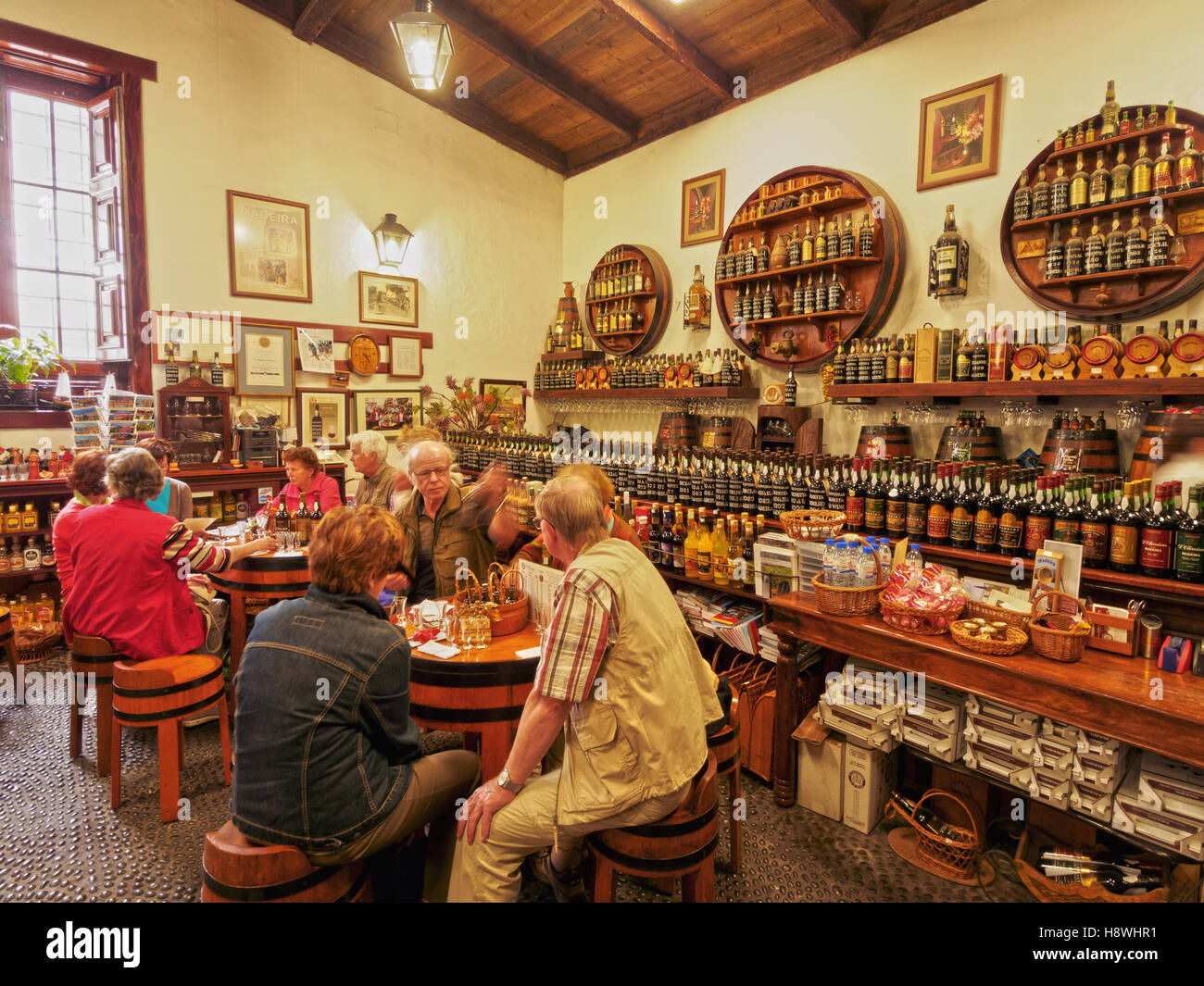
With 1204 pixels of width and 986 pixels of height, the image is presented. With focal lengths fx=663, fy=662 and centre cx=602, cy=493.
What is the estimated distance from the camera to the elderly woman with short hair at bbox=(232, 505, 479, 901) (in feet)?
Answer: 5.53

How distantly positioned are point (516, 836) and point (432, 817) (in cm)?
34

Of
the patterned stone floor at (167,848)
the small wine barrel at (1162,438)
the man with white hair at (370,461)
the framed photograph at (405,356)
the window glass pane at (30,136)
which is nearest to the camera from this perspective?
the patterned stone floor at (167,848)

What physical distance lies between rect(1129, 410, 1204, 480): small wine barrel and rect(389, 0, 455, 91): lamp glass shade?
410 cm

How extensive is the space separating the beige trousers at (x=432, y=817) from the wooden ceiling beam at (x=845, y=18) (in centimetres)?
552

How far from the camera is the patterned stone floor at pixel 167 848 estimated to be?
2512 mm

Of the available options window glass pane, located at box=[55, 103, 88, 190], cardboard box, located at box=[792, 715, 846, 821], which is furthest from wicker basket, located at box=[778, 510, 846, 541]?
window glass pane, located at box=[55, 103, 88, 190]

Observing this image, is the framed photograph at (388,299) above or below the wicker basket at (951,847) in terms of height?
above

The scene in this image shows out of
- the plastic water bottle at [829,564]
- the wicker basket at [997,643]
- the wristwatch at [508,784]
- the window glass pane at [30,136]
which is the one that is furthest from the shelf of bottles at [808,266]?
the window glass pane at [30,136]

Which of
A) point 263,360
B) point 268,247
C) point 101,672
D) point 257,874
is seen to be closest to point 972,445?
point 257,874

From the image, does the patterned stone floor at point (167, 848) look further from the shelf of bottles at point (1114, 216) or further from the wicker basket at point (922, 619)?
the shelf of bottles at point (1114, 216)

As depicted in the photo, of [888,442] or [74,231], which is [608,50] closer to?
[888,442]

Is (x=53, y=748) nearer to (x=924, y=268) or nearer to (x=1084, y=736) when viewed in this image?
(x=1084, y=736)

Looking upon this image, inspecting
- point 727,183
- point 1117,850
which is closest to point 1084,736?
point 1117,850

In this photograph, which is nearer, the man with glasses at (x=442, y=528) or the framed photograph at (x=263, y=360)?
the man with glasses at (x=442, y=528)
